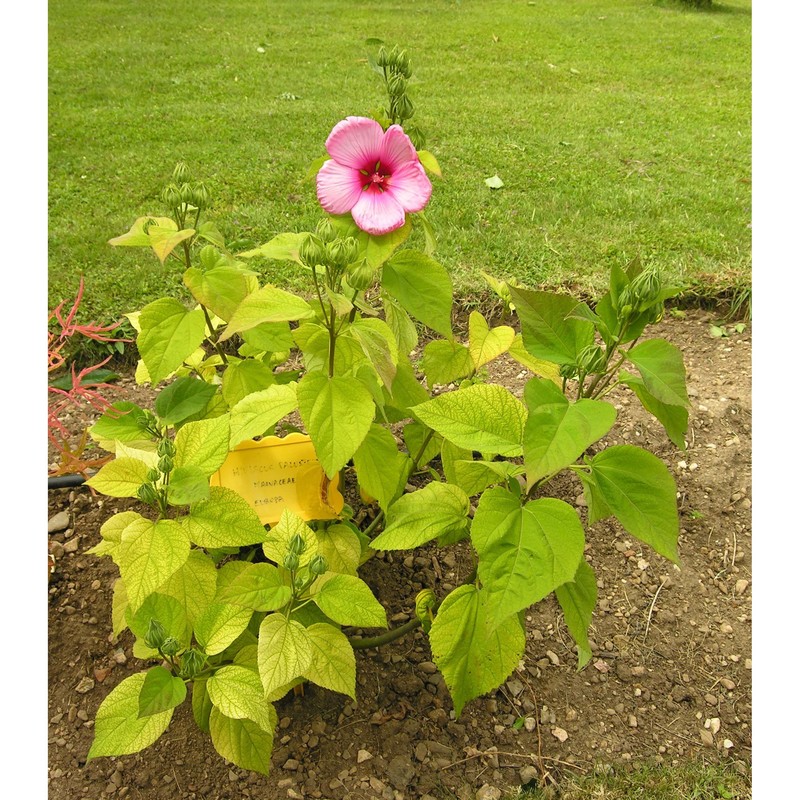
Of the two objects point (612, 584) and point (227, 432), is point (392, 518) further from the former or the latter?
point (612, 584)

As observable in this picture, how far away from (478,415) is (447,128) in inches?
130

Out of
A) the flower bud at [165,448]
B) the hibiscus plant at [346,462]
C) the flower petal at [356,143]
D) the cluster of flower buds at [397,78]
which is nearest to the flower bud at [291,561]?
the hibiscus plant at [346,462]

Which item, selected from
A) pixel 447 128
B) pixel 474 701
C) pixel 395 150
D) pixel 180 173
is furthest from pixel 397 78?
pixel 447 128

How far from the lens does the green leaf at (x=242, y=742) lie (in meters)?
1.18

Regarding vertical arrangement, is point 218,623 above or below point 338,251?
below

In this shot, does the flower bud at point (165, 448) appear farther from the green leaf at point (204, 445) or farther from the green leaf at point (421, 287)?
the green leaf at point (421, 287)

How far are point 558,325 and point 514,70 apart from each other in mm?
4766

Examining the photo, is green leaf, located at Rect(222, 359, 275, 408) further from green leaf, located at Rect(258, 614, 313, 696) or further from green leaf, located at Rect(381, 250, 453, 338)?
green leaf, located at Rect(258, 614, 313, 696)

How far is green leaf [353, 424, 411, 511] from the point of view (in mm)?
1255

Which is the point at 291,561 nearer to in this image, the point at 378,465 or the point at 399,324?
the point at 378,465

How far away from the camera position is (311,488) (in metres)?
1.36

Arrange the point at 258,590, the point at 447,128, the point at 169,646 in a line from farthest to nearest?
the point at 447,128 < the point at 258,590 < the point at 169,646

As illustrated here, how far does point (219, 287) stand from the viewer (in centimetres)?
125

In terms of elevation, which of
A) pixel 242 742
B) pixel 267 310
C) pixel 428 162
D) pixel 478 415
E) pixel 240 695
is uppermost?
pixel 428 162
